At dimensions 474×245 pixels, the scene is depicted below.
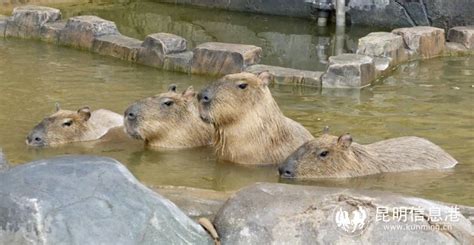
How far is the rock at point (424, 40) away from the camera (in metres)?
11.5

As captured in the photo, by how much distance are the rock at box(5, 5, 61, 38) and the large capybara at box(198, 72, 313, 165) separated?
17.1 ft

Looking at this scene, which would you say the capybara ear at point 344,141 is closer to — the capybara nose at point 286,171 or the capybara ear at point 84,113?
the capybara nose at point 286,171

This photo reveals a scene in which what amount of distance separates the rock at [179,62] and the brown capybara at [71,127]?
7.72ft

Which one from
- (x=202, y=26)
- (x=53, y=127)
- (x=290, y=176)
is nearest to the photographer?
(x=290, y=176)

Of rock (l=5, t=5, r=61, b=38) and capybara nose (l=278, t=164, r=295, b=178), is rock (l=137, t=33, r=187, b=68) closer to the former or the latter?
rock (l=5, t=5, r=61, b=38)

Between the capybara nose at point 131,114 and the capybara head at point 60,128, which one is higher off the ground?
the capybara nose at point 131,114

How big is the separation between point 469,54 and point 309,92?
251 cm

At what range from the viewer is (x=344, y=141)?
7.34 metres

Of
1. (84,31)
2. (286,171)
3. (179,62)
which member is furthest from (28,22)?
(286,171)

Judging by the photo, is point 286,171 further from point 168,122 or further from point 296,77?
point 296,77

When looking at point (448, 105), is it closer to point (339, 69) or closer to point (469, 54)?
point (339, 69)

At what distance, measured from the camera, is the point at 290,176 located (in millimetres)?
7312

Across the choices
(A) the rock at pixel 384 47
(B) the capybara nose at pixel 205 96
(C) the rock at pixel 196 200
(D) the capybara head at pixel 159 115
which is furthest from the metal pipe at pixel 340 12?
(C) the rock at pixel 196 200

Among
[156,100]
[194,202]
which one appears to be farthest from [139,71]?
[194,202]
